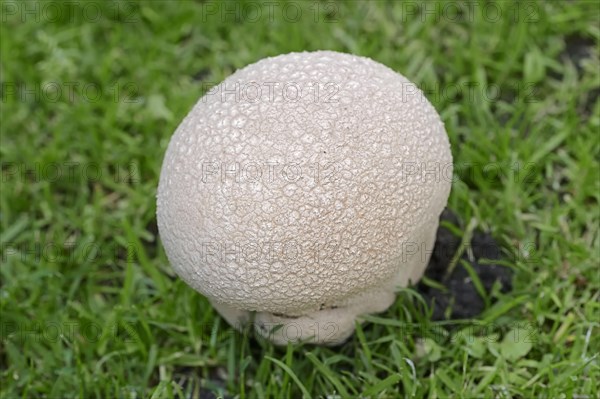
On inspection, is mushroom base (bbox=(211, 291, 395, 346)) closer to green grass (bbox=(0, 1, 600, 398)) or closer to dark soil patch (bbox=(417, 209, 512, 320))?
green grass (bbox=(0, 1, 600, 398))

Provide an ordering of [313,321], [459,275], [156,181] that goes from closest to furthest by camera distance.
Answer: [313,321] < [459,275] < [156,181]

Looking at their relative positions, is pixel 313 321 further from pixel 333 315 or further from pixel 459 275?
pixel 459 275

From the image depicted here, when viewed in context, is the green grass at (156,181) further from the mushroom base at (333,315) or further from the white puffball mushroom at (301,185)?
the white puffball mushroom at (301,185)

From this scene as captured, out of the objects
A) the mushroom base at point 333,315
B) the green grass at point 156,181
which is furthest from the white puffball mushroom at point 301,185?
the green grass at point 156,181

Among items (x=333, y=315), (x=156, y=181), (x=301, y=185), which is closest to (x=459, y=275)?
(x=333, y=315)

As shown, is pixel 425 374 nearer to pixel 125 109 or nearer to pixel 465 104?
pixel 465 104

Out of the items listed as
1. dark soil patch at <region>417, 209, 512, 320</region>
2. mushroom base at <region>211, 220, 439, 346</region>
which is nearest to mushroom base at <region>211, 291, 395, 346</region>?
mushroom base at <region>211, 220, 439, 346</region>
